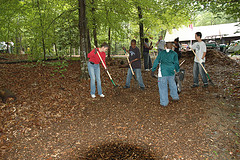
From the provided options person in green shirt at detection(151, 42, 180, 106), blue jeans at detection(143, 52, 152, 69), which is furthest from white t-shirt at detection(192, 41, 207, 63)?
blue jeans at detection(143, 52, 152, 69)

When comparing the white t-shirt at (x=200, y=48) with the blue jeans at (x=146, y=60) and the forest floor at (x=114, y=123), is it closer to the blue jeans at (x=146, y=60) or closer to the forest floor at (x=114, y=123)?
the forest floor at (x=114, y=123)

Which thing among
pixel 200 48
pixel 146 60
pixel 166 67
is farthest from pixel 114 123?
pixel 146 60

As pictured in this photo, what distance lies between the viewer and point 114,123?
491cm

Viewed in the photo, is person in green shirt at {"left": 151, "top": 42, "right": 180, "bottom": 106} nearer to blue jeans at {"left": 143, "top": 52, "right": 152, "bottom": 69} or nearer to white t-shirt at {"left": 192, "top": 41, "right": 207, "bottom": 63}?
white t-shirt at {"left": 192, "top": 41, "right": 207, "bottom": 63}

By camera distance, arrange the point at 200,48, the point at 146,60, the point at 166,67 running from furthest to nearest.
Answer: the point at 146,60 → the point at 200,48 → the point at 166,67

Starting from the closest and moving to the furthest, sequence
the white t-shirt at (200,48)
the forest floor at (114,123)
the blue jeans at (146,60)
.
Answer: the forest floor at (114,123)
the white t-shirt at (200,48)
the blue jeans at (146,60)

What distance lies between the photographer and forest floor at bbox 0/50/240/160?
3.70 meters

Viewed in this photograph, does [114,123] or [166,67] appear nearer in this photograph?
[114,123]

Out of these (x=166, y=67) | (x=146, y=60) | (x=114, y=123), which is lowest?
(x=114, y=123)

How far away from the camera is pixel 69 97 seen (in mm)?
6293

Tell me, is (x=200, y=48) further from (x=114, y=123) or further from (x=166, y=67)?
(x=114, y=123)

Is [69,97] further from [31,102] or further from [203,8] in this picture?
[203,8]

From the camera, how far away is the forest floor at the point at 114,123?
3.70m

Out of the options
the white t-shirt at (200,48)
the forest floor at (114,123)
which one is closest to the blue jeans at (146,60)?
the forest floor at (114,123)
